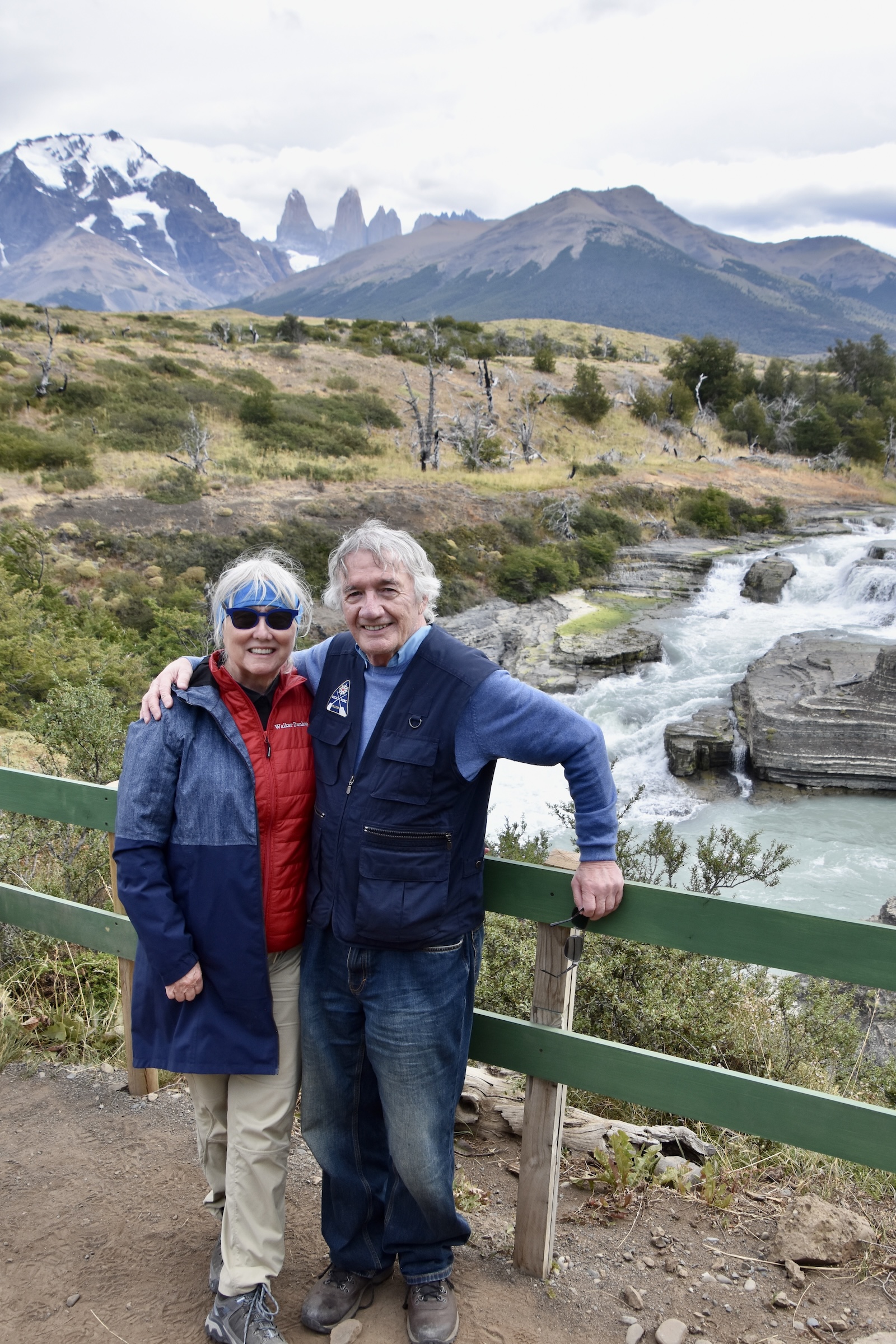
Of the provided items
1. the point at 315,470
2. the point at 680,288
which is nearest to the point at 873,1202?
the point at 315,470

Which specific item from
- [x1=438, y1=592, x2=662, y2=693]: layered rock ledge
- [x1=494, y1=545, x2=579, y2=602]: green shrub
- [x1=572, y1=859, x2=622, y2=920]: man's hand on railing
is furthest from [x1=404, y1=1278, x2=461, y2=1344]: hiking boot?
[x1=494, y1=545, x2=579, y2=602]: green shrub

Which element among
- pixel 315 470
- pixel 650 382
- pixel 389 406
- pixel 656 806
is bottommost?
pixel 656 806

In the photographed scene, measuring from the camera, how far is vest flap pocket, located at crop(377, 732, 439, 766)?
200 centimetres

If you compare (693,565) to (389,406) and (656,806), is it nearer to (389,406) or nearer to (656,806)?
(656,806)

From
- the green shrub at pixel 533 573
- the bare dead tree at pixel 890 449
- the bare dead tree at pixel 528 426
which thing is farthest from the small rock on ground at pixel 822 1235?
the bare dead tree at pixel 890 449

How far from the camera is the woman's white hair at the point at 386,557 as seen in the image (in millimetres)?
2164

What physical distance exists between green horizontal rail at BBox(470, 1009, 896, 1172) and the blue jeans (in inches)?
5.2

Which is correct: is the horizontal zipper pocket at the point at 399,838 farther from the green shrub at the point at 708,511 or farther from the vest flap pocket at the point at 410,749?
the green shrub at the point at 708,511

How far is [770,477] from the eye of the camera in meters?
31.2

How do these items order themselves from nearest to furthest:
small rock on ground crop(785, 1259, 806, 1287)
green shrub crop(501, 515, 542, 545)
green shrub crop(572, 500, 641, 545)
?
small rock on ground crop(785, 1259, 806, 1287)
green shrub crop(501, 515, 542, 545)
green shrub crop(572, 500, 641, 545)

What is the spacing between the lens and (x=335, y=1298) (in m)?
2.24

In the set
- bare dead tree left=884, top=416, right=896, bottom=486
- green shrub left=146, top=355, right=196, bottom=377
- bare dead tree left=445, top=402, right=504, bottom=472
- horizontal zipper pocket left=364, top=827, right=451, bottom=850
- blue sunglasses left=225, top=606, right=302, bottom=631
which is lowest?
horizontal zipper pocket left=364, top=827, right=451, bottom=850

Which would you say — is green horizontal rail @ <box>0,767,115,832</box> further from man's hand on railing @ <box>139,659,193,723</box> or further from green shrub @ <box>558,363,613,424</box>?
green shrub @ <box>558,363,613,424</box>

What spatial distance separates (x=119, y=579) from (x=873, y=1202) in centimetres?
1412
